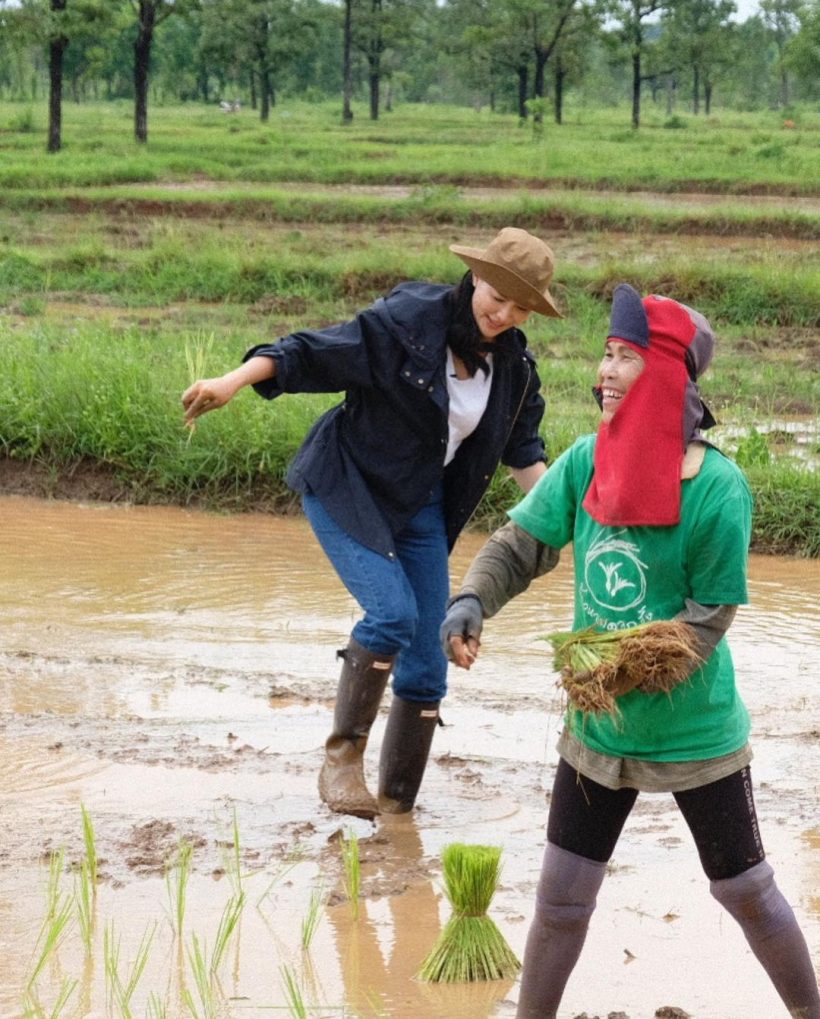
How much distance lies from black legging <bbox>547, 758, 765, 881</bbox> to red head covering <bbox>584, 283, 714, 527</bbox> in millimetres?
493

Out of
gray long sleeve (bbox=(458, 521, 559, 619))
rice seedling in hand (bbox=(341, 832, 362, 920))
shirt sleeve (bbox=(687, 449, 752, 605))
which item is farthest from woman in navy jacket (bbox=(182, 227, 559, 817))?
shirt sleeve (bbox=(687, 449, 752, 605))

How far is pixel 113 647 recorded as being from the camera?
19.6 ft

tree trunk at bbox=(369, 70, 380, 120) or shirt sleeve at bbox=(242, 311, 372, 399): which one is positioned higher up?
tree trunk at bbox=(369, 70, 380, 120)

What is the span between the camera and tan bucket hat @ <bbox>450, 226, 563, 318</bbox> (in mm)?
3762

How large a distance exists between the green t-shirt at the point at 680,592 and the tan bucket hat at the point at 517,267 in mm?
1072

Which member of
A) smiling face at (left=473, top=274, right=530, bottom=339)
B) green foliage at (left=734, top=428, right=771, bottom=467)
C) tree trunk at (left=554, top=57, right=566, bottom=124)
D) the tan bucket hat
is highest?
tree trunk at (left=554, top=57, right=566, bottom=124)

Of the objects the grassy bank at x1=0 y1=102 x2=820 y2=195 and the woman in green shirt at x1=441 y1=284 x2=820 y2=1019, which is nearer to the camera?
the woman in green shirt at x1=441 y1=284 x2=820 y2=1019

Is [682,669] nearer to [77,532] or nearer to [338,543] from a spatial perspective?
[338,543]

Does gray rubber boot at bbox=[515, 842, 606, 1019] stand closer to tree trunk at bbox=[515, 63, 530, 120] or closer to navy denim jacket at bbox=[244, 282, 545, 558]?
navy denim jacket at bbox=[244, 282, 545, 558]

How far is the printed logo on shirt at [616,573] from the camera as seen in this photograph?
9.20 ft

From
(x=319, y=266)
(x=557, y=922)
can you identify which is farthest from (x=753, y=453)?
(x=319, y=266)

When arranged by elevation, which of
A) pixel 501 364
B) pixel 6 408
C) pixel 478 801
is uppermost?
pixel 501 364

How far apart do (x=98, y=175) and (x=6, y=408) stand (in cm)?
1788

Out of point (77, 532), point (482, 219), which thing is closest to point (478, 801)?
point (77, 532)
